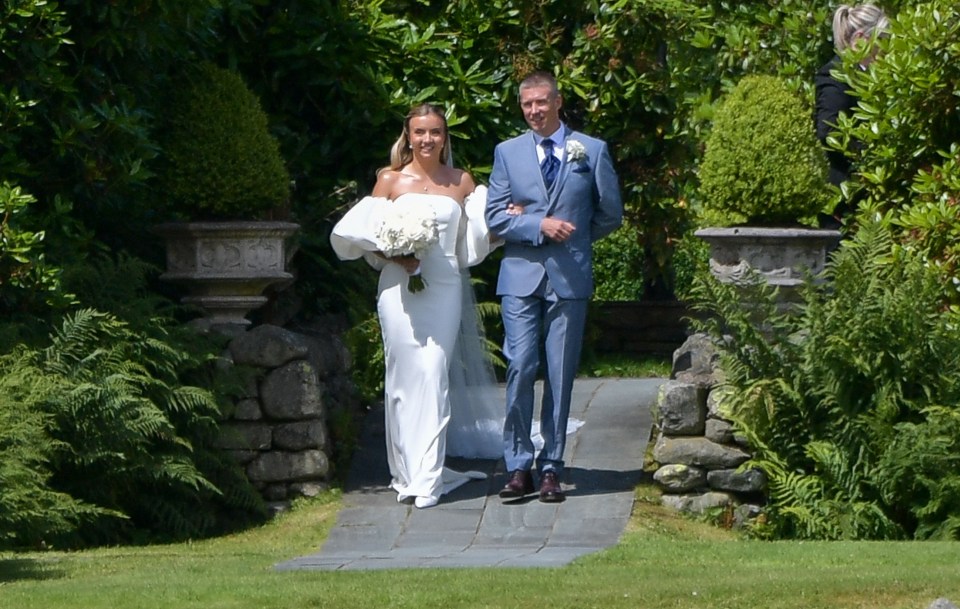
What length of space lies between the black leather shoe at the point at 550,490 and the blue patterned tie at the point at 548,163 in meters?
1.43

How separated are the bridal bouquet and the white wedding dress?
0.25 ft

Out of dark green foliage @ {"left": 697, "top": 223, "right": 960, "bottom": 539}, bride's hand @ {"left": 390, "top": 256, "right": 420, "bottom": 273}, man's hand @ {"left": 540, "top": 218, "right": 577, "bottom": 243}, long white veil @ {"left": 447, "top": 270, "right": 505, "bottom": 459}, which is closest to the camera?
dark green foliage @ {"left": 697, "top": 223, "right": 960, "bottom": 539}

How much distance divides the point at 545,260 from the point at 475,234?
1.70ft

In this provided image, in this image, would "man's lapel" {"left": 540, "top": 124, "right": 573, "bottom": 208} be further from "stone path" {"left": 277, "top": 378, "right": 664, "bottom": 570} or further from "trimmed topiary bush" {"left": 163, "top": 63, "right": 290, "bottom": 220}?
"trimmed topiary bush" {"left": 163, "top": 63, "right": 290, "bottom": 220}

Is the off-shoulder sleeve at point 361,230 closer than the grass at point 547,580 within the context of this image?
No

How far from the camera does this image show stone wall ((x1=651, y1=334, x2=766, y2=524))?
9078mm

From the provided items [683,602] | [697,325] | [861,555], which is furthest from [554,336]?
[683,602]

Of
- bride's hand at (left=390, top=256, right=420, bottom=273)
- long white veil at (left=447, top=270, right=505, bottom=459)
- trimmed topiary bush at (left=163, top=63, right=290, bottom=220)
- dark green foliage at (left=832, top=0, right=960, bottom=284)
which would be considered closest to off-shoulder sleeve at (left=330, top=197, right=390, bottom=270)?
bride's hand at (left=390, top=256, right=420, bottom=273)

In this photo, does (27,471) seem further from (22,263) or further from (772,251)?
(772,251)

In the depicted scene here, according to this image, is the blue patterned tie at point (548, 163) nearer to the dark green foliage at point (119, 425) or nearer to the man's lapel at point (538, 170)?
the man's lapel at point (538, 170)

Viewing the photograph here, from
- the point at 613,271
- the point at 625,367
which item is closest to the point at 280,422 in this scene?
the point at 625,367

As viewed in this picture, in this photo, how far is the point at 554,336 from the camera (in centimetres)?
905

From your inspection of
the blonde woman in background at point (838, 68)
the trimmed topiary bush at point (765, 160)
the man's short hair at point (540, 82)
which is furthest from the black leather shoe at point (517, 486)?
the blonde woman in background at point (838, 68)

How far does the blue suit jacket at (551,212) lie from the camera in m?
9.01
